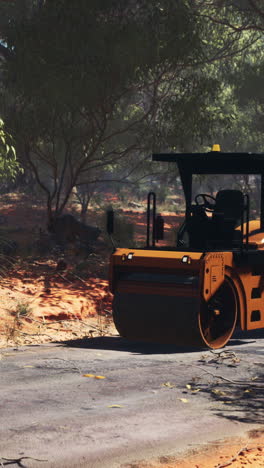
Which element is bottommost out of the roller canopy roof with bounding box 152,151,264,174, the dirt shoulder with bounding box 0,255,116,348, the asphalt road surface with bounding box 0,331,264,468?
the asphalt road surface with bounding box 0,331,264,468

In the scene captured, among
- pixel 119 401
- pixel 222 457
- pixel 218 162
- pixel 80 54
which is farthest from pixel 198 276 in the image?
pixel 80 54

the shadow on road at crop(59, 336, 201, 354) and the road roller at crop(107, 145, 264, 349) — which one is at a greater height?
the road roller at crop(107, 145, 264, 349)

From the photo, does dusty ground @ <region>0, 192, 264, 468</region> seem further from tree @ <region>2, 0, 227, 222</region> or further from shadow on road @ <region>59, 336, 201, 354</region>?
tree @ <region>2, 0, 227, 222</region>

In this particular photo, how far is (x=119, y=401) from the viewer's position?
7.68m

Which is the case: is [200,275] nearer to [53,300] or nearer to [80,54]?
[53,300]

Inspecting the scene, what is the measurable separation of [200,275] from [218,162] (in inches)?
83.9

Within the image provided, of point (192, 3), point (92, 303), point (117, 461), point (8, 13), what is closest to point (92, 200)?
point (8, 13)

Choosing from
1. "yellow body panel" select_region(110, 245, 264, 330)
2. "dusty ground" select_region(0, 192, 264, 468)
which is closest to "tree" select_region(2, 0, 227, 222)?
"dusty ground" select_region(0, 192, 264, 468)

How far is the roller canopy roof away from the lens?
10609 millimetres

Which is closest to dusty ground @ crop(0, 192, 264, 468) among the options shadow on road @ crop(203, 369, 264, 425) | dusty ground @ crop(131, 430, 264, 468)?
dusty ground @ crop(131, 430, 264, 468)

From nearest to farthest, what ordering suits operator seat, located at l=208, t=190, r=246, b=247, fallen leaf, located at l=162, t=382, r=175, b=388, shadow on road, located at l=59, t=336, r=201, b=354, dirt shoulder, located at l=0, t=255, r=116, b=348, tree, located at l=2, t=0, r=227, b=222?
fallen leaf, located at l=162, t=382, r=175, b=388, shadow on road, located at l=59, t=336, r=201, b=354, operator seat, located at l=208, t=190, r=246, b=247, dirt shoulder, located at l=0, t=255, r=116, b=348, tree, located at l=2, t=0, r=227, b=222

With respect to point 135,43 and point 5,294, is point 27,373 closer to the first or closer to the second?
point 5,294

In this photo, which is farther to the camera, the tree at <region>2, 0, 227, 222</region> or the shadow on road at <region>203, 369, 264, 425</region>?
the tree at <region>2, 0, 227, 222</region>

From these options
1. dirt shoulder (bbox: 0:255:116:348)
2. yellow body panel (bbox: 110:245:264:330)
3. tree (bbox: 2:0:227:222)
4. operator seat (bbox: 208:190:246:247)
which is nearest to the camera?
yellow body panel (bbox: 110:245:264:330)
